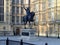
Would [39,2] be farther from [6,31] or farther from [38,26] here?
[6,31]

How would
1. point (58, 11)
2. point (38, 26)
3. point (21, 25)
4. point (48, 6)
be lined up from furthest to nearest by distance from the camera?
point (21, 25) < point (38, 26) < point (48, 6) < point (58, 11)

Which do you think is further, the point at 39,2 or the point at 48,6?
the point at 39,2

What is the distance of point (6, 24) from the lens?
45094 millimetres

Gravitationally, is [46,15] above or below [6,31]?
above

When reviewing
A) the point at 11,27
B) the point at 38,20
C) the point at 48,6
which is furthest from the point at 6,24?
the point at 48,6

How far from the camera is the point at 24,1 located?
48.4 metres

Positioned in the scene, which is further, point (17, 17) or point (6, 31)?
point (17, 17)

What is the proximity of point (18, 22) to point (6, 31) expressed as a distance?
4294mm

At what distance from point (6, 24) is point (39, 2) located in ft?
25.2

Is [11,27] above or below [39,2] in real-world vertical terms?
below

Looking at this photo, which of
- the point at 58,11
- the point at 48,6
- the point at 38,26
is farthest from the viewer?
the point at 38,26

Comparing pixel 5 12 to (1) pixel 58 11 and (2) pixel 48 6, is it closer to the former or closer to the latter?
(2) pixel 48 6

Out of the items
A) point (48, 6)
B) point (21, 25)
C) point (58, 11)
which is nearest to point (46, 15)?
point (48, 6)

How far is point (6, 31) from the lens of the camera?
44312 mm
